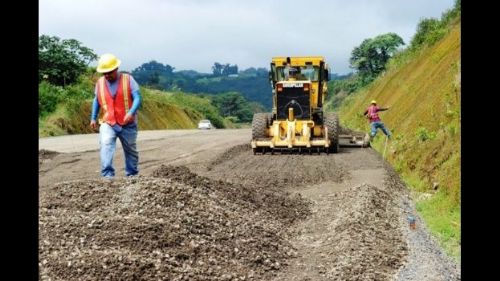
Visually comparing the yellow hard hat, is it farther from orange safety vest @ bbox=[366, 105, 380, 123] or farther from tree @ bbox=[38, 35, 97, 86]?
tree @ bbox=[38, 35, 97, 86]

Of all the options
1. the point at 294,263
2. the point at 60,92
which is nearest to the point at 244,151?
the point at 294,263

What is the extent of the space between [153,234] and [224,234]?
104 centimetres

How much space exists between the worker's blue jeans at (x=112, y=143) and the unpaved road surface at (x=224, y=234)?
781 millimetres

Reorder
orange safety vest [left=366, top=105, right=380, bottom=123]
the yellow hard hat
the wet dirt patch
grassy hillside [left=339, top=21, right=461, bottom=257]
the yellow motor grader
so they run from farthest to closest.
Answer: orange safety vest [left=366, top=105, right=380, bottom=123]
the yellow motor grader
the wet dirt patch
grassy hillside [left=339, top=21, right=461, bottom=257]
the yellow hard hat

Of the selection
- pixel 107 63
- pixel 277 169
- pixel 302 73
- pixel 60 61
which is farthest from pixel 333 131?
pixel 60 61

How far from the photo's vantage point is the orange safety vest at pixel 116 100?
33.8 ft

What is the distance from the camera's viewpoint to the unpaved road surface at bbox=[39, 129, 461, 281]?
21.4ft

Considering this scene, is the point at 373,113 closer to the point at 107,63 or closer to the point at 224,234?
the point at 107,63

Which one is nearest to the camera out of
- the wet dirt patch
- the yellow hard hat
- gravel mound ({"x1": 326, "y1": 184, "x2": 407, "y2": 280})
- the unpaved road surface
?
the unpaved road surface

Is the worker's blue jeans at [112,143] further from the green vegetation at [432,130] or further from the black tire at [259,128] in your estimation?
the black tire at [259,128]

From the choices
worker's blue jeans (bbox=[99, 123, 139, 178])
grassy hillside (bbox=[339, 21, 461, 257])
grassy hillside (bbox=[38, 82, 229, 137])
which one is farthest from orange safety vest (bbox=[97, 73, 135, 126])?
grassy hillside (bbox=[38, 82, 229, 137])

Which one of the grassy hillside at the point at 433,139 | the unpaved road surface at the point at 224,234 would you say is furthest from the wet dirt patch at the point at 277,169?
the grassy hillside at the point at 433,139

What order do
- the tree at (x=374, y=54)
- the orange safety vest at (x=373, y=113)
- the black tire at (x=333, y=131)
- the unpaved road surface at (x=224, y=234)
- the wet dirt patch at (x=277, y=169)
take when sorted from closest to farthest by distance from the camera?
the unpaved road surface at (x=224, y=234)
the wet dirt patch at (x=277, y=169)
the black tire at (x=333, y=131)
the orange safety vest at (x=373, y=113)
the tree at (x=374, y=54)

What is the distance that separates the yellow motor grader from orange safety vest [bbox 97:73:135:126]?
10.2 metres
